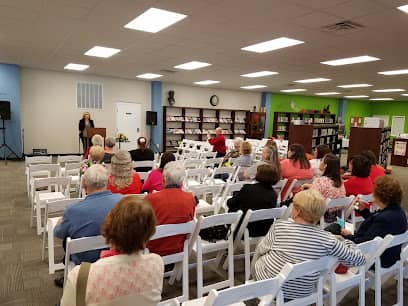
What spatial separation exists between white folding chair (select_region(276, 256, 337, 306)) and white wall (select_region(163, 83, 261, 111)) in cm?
Answer: 1196

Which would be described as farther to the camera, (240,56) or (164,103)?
(164,103)

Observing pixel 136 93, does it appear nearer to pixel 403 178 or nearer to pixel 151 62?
pixel 151 62

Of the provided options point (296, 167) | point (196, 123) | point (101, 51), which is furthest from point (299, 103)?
point (296, 167)

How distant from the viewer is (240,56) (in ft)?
23.2

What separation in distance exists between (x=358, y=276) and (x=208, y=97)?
42.1 ft

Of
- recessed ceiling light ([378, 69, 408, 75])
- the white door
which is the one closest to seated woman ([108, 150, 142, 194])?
recessed ceiling light ([378, 69, 408, 75])

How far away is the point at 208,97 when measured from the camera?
14453 millimetres

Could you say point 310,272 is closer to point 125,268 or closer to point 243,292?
point 243,292

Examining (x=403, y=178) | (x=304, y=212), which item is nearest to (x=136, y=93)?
(x=403, y=178)

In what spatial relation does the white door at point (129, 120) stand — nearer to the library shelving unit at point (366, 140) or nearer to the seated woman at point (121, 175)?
the library shelving unit at point (366, 140)

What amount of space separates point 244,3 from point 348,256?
Result: 318cm

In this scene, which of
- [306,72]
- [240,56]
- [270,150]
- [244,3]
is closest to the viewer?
[244,3]

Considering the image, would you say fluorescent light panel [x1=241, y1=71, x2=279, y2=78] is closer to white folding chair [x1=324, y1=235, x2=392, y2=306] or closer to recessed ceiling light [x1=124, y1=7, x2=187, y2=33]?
recessed ceiling light [x1=124, y1=7, x2=187, y2=33]

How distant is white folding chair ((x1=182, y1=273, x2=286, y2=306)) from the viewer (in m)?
1.31
